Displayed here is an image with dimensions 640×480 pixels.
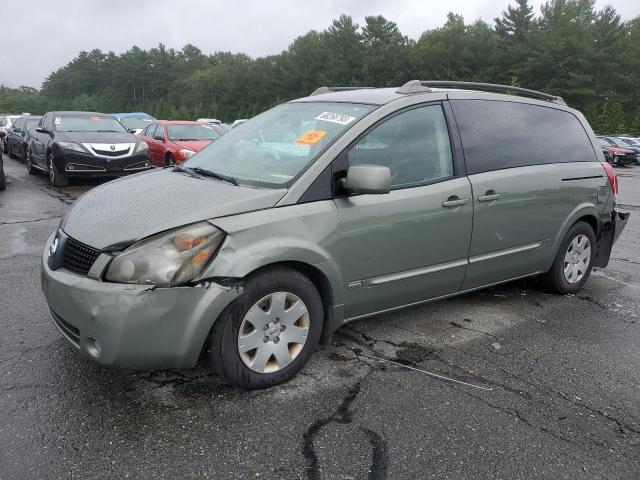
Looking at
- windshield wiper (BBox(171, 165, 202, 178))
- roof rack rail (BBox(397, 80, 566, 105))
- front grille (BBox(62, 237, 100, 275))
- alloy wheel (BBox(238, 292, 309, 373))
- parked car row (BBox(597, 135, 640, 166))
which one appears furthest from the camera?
parked car row (BBox(597, 135, 640, 166))

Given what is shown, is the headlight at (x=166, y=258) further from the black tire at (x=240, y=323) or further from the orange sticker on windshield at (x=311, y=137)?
the orange sticker on windshield at (x=311, y=137)

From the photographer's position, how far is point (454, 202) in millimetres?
3715

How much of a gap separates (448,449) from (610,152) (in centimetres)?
2768

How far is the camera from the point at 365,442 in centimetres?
263

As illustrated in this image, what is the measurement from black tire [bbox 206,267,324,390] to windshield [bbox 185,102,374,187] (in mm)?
560

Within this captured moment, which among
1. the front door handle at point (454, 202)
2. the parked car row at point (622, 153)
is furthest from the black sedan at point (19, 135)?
the parked car row at point (622, 153)

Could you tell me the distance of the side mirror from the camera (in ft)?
10.3

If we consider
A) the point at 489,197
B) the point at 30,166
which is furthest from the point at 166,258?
the point at 30,166

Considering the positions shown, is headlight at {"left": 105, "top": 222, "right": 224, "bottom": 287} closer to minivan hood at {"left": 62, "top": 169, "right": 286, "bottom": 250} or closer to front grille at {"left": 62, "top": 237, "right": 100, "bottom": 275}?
minivan hood at {"left": 62, "top": 169, "right": 286, "bottom": 250}

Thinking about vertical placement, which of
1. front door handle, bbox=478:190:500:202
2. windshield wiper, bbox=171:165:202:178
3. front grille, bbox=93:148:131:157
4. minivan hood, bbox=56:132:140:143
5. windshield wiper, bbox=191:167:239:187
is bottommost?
front grille, bbox=93:148:131:157

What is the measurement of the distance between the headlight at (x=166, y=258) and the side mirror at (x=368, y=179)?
860 millimetres

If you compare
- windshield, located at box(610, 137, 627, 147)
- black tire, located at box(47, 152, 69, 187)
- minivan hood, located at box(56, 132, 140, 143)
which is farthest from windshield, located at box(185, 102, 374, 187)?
windshield, located at box(610, 137, 627, 147)

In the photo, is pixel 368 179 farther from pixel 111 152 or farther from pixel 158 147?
pixel 158 147

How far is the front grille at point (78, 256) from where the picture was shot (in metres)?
2.83
